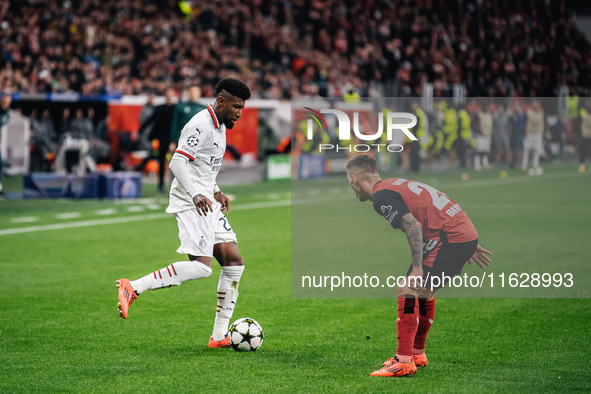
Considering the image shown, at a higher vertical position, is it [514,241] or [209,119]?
[209,119]

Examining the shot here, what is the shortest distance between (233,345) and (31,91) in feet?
66.4

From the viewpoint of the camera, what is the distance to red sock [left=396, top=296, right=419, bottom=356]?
19.6 feet

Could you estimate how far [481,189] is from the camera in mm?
13328

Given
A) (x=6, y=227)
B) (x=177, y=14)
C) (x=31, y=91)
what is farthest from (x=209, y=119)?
(x=177, y=14)

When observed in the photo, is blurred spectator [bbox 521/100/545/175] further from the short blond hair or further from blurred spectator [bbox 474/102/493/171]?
the short blond hair

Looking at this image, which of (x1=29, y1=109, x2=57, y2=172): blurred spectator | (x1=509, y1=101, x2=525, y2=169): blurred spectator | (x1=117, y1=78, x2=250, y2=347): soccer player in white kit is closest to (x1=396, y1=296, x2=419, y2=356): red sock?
(x1=117, y1=78, x2=250, y2=347): soccer player in white kit

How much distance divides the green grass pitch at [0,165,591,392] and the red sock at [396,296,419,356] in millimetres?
207

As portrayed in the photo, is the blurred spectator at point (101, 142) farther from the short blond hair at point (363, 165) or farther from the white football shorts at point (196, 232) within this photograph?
the short blond hair at point (363, 165)

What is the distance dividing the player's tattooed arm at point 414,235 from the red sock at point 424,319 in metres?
0.48

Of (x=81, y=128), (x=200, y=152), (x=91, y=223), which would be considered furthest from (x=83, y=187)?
(x=200, y=152)

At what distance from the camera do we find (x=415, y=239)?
5945 mm

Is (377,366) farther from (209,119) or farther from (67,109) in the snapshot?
(67,109)

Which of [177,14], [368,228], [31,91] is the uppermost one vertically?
[177,14]

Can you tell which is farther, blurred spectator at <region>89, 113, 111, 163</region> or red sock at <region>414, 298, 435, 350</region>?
blurred spectator at <region>89, 113, 111, 163</region>
